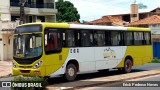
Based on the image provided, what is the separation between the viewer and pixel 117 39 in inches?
880

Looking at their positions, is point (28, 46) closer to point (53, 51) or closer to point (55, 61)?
point (53, 51)

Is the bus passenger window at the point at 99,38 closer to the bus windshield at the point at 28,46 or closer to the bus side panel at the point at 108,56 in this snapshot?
the bus side panel at the point at 108,56

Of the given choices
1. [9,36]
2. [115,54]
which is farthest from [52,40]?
[9,36]

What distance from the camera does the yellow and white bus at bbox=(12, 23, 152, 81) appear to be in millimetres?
16984

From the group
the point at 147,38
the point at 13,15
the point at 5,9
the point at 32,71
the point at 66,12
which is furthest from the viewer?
the point at 66,12

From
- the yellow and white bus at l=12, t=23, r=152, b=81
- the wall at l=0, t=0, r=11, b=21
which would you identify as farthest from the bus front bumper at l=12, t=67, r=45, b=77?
the wall at l=0, t=0, r=11, b=21

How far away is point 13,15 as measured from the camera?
44.1 meters

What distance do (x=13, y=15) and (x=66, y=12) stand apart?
97.9 feet

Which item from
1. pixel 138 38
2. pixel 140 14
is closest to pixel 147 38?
pixel 138 38

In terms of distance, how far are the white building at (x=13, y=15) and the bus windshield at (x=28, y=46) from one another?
21.3 m

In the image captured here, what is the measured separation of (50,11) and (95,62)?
94.8 ft

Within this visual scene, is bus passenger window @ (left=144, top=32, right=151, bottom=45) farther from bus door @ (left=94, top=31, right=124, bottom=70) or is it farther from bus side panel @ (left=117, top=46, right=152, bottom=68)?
bus door @ (left=94, top=31, right=124, bottom=70)

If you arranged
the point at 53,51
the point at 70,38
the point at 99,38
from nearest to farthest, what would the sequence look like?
→ the point at 53,51, the point at 70,38, the point at 99,38

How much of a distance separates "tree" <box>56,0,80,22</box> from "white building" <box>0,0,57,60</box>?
73.4 feet
